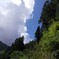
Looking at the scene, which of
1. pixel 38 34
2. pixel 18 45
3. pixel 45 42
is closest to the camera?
pixel 45 42

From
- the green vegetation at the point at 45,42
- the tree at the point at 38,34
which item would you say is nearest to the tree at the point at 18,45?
the green vegetation at the point at 45,42

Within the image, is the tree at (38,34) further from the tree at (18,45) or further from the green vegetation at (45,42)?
the tree at (18,45)

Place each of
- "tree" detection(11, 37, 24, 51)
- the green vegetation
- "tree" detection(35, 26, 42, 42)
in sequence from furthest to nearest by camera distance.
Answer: "tree" detection(11, 37, 24, 51) → "tree" detection(35, 26, 42, 42) → the green vegetation

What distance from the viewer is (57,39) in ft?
124

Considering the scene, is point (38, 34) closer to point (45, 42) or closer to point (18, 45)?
point (18, 45)

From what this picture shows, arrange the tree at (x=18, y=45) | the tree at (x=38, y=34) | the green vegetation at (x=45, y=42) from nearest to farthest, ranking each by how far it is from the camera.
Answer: the green vegetation at (x=45, y=42)
the tree at (x=38, y=34)
the tree at (x=18, y=45)

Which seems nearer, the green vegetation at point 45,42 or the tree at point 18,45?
the green vegetation at point 45,42

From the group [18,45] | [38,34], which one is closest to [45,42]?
[38,34]

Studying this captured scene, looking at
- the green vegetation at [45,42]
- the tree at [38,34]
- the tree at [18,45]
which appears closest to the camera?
the green vegetation at [45,42]

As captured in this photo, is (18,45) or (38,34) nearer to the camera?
(38,34)

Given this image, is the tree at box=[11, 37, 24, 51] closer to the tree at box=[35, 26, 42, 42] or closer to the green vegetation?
the green vegetation

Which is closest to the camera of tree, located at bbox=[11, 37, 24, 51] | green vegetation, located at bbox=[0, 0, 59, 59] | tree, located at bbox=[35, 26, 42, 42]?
green vegetation, located at bbox=[0, 0, 59, 59]

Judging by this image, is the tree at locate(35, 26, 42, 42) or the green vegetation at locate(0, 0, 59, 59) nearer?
the green vegetation at locate(0, 0, 59, 59)

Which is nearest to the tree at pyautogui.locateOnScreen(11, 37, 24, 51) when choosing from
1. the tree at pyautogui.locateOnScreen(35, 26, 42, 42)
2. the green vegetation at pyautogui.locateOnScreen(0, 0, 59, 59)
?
the green vegetation at pyautogui.locateOnScreen(0, 0, 59, 59)
